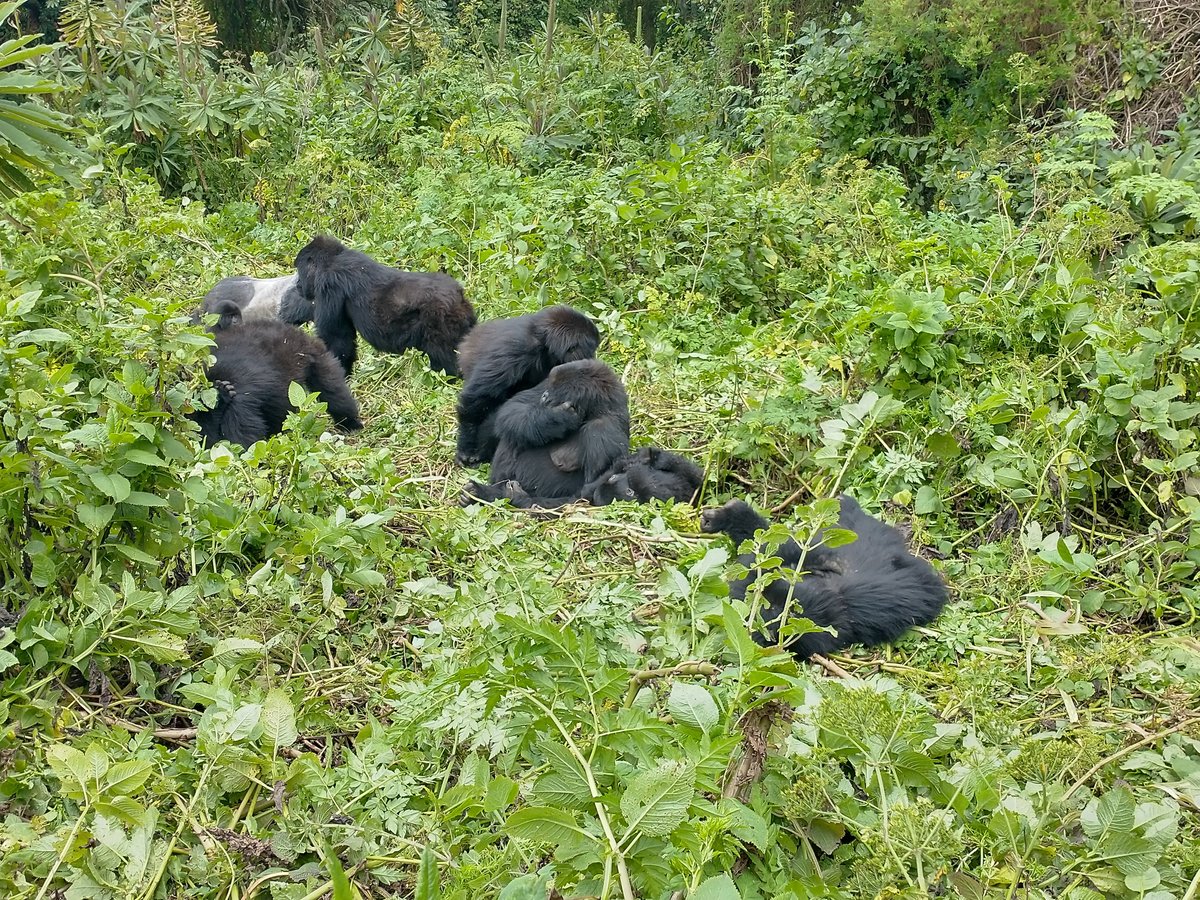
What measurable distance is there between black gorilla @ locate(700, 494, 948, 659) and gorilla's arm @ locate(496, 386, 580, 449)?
1.14m

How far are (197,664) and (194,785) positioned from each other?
52 cm

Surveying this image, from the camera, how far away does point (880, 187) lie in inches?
278

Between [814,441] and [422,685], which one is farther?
[814,441]

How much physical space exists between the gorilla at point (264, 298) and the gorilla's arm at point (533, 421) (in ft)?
6.09

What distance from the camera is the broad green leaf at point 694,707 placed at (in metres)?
2.00

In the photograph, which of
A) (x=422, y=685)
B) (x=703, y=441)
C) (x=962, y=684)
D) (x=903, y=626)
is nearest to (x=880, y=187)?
(x=703, y=441)

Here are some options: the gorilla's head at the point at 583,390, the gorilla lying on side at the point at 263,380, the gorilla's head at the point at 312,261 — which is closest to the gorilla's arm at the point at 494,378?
the gorilla's head at the point at 583,390

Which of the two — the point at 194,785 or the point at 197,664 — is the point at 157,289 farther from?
the point at 194,785

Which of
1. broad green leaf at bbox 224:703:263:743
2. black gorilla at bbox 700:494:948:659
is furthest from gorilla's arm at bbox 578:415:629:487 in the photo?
broad green leaf at bbox 224:703:263:743

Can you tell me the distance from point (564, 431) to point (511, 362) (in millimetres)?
484

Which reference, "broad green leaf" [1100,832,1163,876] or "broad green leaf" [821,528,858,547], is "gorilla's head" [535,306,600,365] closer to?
"broad green leaf" [821,528,858,547]

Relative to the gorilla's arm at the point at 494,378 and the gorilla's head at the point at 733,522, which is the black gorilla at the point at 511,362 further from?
the gorilla's head at the point at 733,522

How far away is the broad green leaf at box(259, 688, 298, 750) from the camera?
7.88 ft

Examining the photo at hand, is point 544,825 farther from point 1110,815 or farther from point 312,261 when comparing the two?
point 312,261
